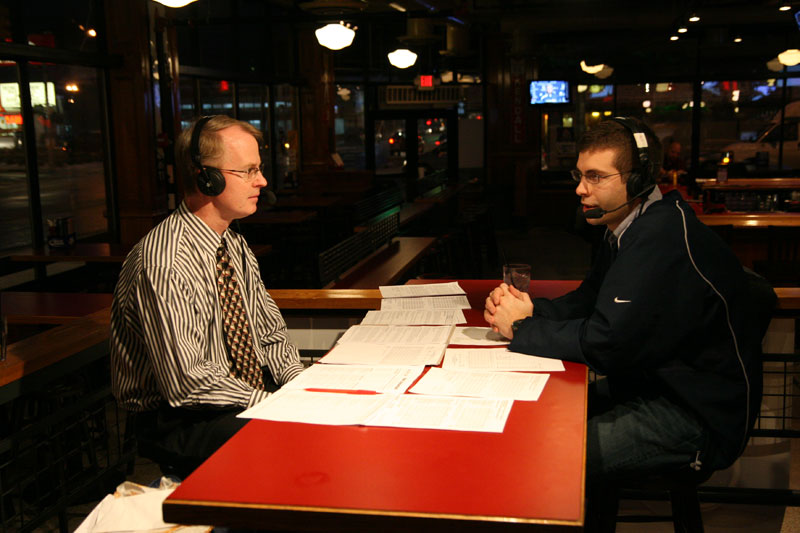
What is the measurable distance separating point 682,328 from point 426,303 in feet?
3.52

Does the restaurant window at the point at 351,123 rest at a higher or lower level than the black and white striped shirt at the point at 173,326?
higher

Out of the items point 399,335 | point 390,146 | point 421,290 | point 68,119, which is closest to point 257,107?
point 390,146

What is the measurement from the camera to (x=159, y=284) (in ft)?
6.66

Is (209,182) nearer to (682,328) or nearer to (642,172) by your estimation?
(642,172)

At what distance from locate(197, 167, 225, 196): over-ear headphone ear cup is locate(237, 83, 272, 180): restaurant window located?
10310 millimetres

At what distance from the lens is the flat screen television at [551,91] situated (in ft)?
44.7

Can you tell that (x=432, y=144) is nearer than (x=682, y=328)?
No

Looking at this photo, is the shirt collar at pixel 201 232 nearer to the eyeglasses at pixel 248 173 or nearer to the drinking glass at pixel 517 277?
the eyeglasses at pixel 248 173

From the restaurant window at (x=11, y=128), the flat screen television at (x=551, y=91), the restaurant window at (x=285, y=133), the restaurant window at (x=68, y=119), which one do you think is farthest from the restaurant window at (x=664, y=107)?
the restaurant window at (x=11, y=128)

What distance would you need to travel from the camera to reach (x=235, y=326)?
2.32m

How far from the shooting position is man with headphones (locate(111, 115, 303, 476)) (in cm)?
202

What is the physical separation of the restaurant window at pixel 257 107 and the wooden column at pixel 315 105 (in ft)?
2.75

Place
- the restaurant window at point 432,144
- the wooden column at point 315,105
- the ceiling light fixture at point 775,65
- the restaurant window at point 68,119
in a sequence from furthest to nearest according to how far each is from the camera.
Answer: the restaurant window at point 432,144, the wooden column at point 315,105, the ceiling light fixture at point 775,65, the restaurant window at point 68,119

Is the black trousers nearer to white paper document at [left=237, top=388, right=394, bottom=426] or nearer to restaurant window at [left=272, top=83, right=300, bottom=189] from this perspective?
white paper document at [left=237, top=388, right=394, bottom=426]
